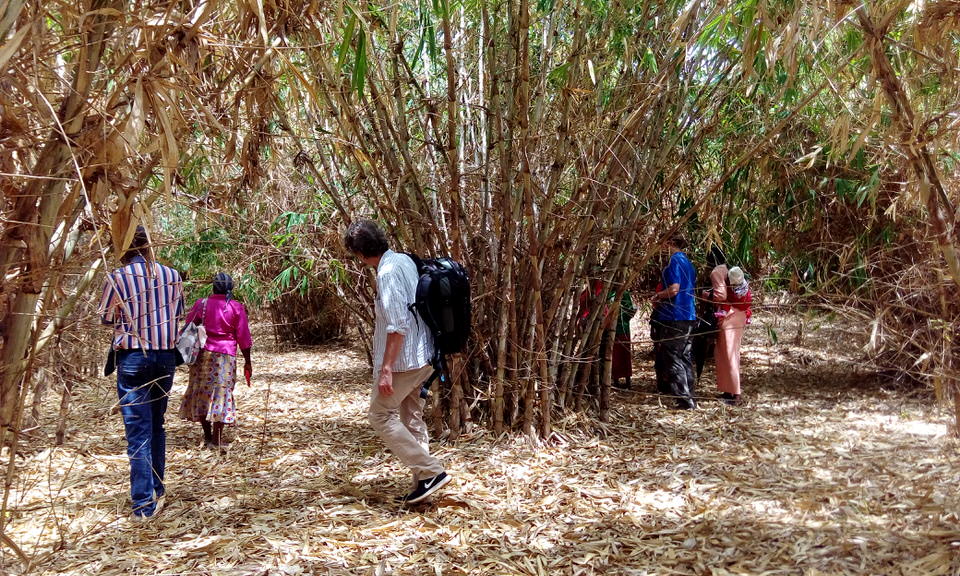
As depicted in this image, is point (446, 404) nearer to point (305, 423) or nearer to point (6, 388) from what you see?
point (305, 423)

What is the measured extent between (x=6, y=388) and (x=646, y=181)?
310 centimetres

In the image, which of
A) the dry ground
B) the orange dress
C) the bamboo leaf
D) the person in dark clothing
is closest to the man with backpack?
the dry ground

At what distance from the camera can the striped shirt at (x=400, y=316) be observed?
2.84m

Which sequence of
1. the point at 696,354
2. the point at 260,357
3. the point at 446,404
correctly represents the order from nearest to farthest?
the point at 446,404 → the point at 696,354 → the point at 260,357

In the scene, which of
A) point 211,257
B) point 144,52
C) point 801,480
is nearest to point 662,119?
point 801,480

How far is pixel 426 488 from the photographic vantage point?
2.99 m

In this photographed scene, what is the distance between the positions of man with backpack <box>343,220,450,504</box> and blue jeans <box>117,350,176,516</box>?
2.92 ft

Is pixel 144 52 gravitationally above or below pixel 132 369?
above

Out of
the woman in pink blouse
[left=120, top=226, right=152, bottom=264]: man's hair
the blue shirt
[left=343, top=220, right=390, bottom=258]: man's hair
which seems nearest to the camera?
[left=120, top=226, right=152, bottom=264]: man's hair

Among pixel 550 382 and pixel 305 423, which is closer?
pixel 550 382

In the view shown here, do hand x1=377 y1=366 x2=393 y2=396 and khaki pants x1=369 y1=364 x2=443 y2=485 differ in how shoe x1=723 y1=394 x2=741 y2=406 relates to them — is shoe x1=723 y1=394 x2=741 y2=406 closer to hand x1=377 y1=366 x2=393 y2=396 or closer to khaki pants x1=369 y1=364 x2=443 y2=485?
khaki pants x1=369 y1=364 x2=443 y2=485

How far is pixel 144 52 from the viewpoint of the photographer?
1.55m

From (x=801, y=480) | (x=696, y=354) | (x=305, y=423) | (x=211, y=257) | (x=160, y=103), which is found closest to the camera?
(x=160, y=103)

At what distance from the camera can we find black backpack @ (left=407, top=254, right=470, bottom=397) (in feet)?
9.81
